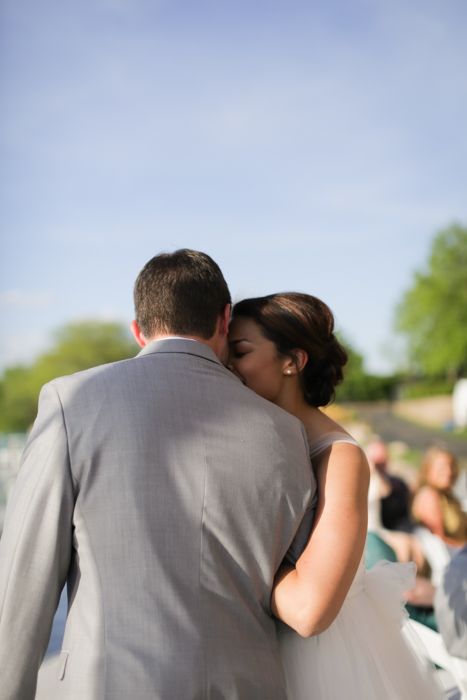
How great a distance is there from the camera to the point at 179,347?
81.1 inches

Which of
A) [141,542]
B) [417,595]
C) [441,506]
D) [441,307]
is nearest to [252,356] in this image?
[141,542]

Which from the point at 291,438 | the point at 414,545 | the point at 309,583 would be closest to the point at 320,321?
the point at 291,438

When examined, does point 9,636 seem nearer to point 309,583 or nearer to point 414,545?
point 309,583

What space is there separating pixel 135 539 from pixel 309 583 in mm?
479

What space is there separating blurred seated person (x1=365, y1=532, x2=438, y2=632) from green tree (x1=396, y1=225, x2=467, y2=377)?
4940 cm

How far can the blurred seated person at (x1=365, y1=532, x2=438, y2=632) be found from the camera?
183 inches

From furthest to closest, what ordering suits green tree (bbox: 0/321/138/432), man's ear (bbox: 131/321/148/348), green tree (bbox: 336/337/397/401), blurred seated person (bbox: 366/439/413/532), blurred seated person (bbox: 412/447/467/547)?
green tree (bbox: 0/321/138/432) → green tree (bbox: 336/337/397/401) → blurred seated person (bbox: 366/439/413/532) → blurred seated person (bbox: 412/447/467/547) → man's ear (bbox: 131/321/148/348)

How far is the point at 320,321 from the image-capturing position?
267 centimetres

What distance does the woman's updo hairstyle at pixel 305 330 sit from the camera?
257cm

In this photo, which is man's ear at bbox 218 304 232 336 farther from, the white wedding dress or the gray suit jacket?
the white wedding dress

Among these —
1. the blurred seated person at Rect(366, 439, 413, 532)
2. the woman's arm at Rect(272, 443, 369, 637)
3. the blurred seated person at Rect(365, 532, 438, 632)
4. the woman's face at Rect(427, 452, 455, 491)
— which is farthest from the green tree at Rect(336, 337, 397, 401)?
the woman's arm at Rect(272, 443, 369, 637)

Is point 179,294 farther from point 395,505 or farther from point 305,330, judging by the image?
point 395,505

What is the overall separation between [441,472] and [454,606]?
270cm

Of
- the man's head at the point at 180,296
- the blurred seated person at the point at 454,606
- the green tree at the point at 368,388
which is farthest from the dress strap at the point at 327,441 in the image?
the green tree at the point at 368,388
